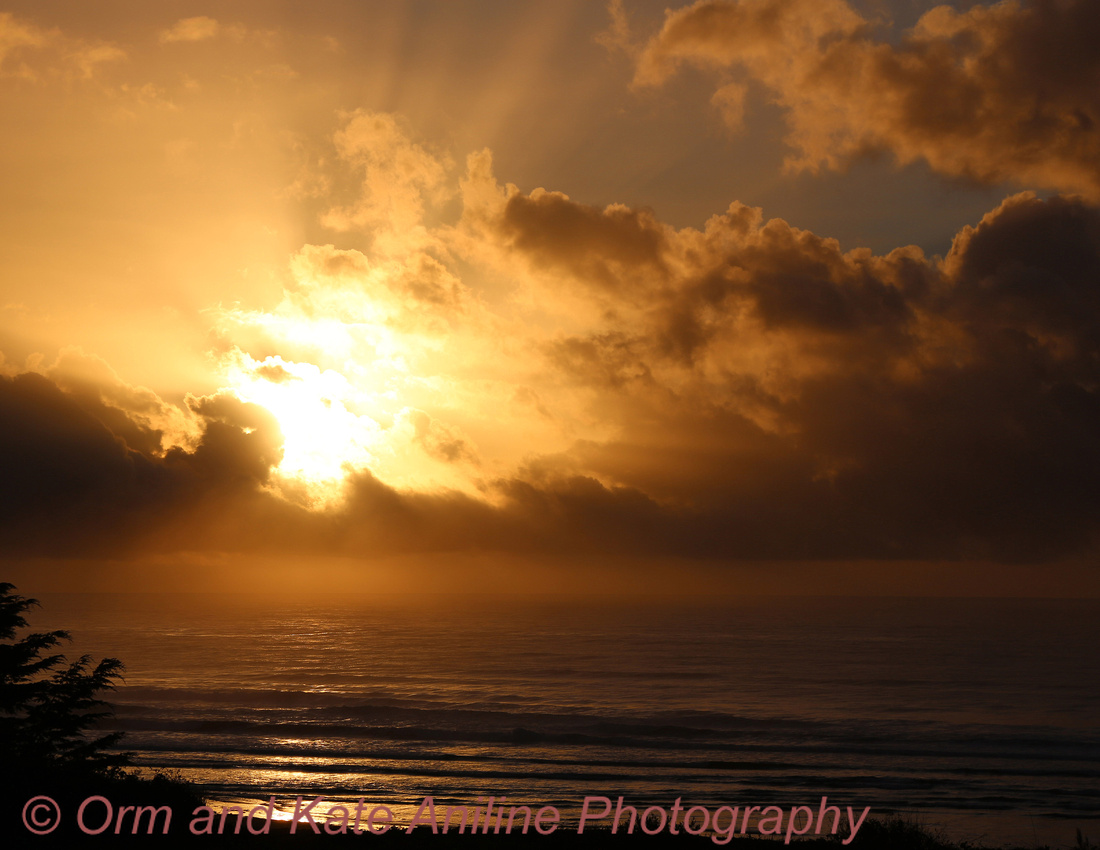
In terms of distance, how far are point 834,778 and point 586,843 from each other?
60.6ft

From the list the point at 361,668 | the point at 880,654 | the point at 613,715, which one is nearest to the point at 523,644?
the point at 361,668

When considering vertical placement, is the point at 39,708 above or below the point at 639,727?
below

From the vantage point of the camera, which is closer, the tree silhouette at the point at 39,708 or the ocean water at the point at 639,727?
the tree silhouette at the point at 39,708

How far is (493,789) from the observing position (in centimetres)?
2889

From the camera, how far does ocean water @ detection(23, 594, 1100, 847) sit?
28719 mm

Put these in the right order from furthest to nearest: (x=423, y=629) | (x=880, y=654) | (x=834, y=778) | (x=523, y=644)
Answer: (x=423, y=629)
(x=523, y=644)
(x=880, y=654)
(x=834, y=778)

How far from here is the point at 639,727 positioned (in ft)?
140

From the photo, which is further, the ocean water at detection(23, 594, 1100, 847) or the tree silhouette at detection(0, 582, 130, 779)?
the ocean water at detection(23, 594, 1100, 847)

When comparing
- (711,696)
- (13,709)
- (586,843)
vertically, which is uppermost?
(711,696)

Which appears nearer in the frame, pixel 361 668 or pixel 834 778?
pixel 834 778

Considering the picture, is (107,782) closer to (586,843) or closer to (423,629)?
(586,843)

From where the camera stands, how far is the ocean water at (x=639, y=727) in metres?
28.7

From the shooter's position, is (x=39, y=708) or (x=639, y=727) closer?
(x=39, y=708)

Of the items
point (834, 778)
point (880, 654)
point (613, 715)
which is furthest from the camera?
point (880, 654)
